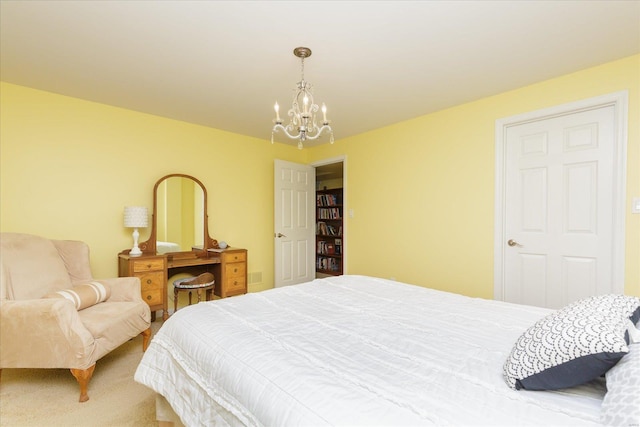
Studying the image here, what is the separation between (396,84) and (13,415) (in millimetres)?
3486

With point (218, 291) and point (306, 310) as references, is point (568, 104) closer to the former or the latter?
point (306, 310)

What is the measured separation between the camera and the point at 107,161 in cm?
319

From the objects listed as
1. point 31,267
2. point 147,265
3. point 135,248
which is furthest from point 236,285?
point 31,267

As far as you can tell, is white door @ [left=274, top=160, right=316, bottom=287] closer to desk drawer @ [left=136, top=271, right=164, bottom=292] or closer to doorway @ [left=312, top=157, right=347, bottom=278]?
doorway @ [left=312, top=157, right=347, bottom=278]

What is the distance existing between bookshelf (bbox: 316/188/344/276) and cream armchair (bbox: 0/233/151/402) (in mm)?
3693

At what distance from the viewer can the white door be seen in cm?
439

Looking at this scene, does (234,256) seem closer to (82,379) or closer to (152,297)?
(152,297)

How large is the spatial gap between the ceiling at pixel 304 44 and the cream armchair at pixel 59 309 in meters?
1.47

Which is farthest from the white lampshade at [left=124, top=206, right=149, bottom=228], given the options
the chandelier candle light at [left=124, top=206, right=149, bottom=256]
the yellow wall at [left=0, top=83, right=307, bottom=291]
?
the yellow wall at [left=0, top=83, right=307, bottom=291]

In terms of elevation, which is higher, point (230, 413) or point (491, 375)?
point (491, 375)

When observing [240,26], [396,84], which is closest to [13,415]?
[240,26]

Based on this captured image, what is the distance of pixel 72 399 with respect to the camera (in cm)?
186

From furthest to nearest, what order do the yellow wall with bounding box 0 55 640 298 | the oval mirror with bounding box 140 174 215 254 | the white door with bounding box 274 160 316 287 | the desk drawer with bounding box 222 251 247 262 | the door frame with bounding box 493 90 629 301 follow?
the white door with bounding box 274 160 316 287 → the desk drawer with bounding box 222 251 247 262 → the oval mirror with bounding box 140 174 215 254 → the yellow wall with bounding box 0 55 640 298 → the door frame with bounding box 493 90 629 301

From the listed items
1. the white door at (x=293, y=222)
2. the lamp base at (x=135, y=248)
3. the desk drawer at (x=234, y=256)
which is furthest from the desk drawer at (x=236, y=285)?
the lamp base at (x=135, y=248)
